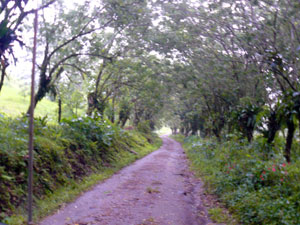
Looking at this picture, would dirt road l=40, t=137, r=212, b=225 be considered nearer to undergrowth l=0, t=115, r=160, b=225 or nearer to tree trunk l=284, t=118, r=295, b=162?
undergrowth l=0, t=115, r=160, b=225

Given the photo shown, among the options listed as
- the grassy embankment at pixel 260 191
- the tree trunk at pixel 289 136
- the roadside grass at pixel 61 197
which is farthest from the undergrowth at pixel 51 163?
the tree trunk at pixel 289 136

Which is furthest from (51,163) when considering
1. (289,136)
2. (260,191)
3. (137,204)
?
(289,136)

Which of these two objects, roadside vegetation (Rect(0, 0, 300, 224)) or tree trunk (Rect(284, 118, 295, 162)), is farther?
tree trunk (Rect(284, 118, 295, 162))

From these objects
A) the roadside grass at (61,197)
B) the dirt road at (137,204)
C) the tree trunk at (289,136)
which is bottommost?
the dirt road at (137,204)

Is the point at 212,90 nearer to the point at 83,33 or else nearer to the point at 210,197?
the point at 83,33

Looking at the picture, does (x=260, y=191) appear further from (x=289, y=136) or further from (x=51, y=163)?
(x=51, y=163)

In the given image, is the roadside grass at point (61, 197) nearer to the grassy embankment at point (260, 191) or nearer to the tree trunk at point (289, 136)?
the grassy embankment at point (260, 191)

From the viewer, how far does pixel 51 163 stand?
8273 mm

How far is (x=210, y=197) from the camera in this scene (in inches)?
344

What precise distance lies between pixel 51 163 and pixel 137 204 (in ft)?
8.34

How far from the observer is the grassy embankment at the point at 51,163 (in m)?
6.22

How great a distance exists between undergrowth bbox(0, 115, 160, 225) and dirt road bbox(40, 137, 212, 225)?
0.42 m

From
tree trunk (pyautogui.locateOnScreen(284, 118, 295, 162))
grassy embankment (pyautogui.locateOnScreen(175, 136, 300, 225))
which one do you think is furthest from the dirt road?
tree trunk (pyautogui.locateOnScreen(284, 118, 295, 162))

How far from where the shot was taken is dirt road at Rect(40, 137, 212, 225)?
6332mm
